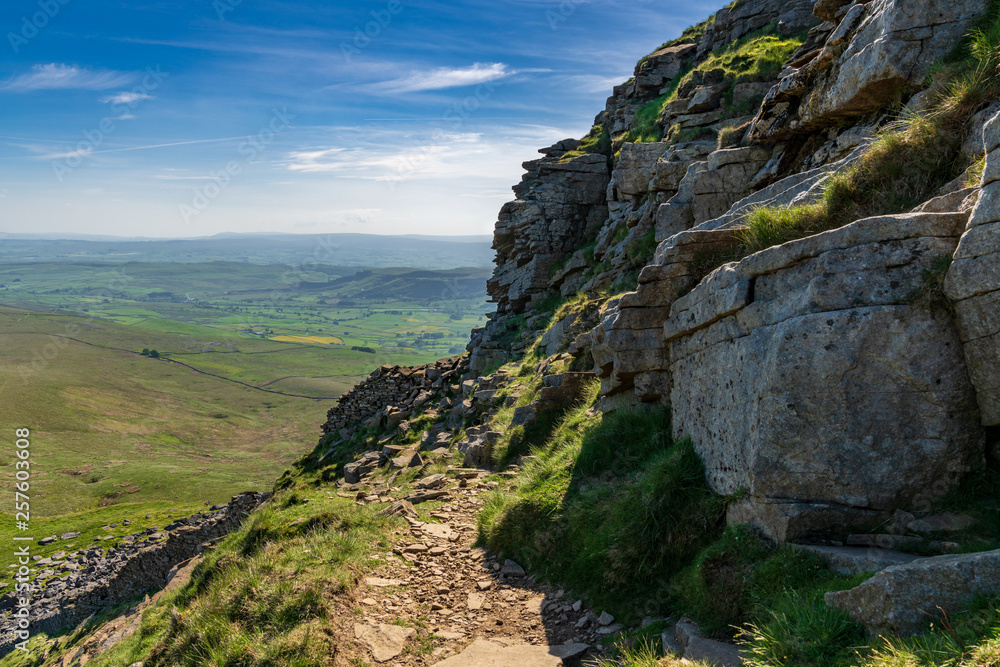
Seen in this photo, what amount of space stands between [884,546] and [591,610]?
3663 millimetres

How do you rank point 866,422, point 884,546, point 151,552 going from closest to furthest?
point 884,546, point 866,422, point 151,552

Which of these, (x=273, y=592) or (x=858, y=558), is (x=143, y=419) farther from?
(x=858, y=558)

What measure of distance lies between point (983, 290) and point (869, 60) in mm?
6159

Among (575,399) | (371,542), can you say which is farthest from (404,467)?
(371,542)

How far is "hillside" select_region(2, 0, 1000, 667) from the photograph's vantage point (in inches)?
208

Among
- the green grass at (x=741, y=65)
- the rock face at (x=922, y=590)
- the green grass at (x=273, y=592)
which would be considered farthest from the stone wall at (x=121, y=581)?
the green grass at (x=741, y=65)

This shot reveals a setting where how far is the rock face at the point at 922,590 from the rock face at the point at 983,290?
195 centimetres

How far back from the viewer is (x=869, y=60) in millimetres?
9367

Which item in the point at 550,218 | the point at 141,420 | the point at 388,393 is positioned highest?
the point at 550,218

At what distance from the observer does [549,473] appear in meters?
10.7

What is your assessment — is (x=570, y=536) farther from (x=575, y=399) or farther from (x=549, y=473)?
(x=575, y=399)

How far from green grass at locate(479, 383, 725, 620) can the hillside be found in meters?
0.05

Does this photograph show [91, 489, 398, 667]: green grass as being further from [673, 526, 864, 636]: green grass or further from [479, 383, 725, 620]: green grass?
[673, 526, 864, 636]: green grass

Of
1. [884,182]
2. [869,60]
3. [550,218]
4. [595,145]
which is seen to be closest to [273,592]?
[884,182]
